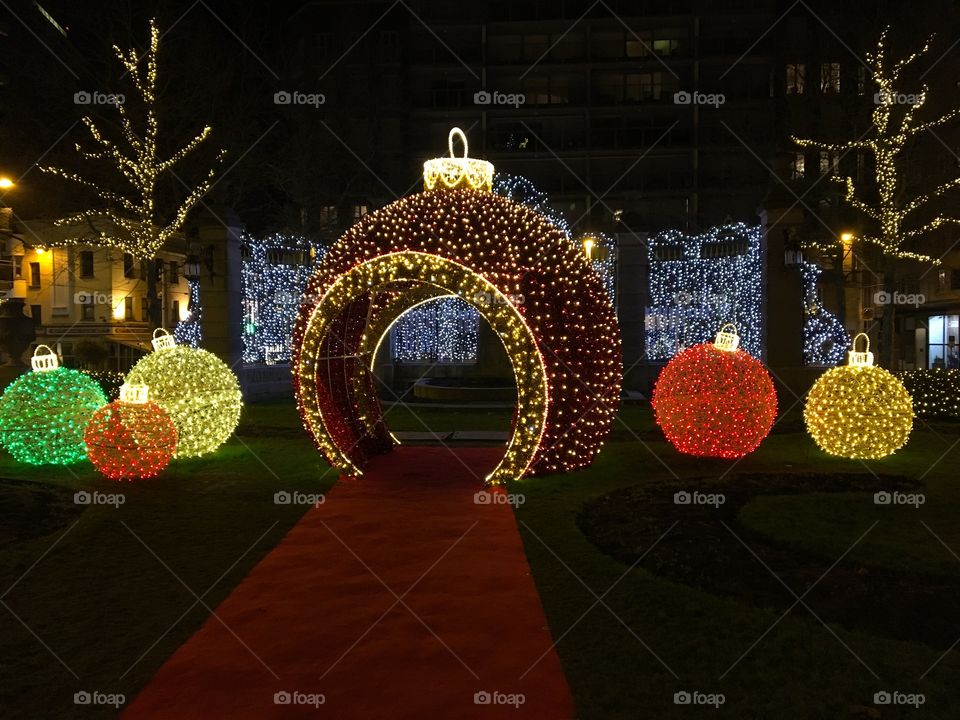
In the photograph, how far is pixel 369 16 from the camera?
46.9 meters

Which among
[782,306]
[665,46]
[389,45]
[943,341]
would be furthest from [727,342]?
[389,45]

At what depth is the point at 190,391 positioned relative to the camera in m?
11.1

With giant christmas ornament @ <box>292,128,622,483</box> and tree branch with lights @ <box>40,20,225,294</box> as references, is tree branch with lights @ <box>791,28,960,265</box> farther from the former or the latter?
tree branch with lights @ <box>40,20,225,294</box>

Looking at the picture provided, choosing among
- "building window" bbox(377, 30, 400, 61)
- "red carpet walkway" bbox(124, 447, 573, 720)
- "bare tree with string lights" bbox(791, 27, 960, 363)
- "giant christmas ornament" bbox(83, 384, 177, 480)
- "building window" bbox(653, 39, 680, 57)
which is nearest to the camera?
"red carpet walkway" bbox(124, 447, 573, 720)

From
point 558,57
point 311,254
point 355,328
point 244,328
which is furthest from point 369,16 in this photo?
point 355,328

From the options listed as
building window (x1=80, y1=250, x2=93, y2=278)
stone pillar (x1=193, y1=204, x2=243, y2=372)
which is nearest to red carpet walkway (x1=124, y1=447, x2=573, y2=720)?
stone pillar (x1=193, y1=204, x2=243, y2=372)

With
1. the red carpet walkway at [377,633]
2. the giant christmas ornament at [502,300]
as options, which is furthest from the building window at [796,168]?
the red carpet walkway at [377,633]

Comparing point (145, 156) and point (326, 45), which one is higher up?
point (326, 45)

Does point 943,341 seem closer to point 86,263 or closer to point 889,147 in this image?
point 889,147

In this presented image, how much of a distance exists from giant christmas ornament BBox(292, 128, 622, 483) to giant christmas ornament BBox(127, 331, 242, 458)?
85.8 inches

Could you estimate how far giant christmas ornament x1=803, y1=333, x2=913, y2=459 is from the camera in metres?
10.6

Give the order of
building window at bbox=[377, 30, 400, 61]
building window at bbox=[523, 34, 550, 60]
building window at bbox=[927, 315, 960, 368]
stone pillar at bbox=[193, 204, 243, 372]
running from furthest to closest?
building window at bbox=[523, 34, 550, 60] < building window at bbox=[377, 30, 400, 61] < building window at bbox=[927, 315, 960, 368] < stone pillar at bbox=[193, 204, 243, 372]

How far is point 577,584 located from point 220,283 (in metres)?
16.0

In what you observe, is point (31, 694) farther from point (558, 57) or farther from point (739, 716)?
point (558, 57)
